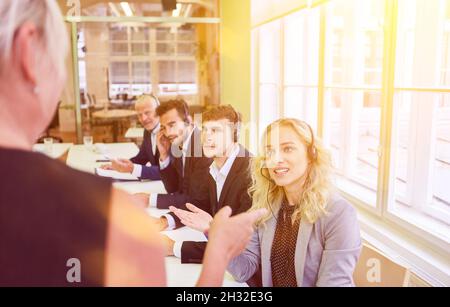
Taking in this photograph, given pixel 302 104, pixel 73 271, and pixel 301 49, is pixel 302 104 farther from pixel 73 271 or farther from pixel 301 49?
pixel 73 271

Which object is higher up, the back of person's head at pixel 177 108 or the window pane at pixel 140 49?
the window pane at pixel 140 49

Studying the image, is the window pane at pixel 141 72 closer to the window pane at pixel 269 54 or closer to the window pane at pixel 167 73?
the window pane at pixel 167 73

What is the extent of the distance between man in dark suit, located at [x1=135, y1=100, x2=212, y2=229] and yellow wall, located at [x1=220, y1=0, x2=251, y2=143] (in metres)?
2.73

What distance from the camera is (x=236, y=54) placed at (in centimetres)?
625

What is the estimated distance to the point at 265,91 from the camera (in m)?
5.41

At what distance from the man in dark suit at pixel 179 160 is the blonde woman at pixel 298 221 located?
0.80m

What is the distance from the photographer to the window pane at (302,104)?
13.8 ft

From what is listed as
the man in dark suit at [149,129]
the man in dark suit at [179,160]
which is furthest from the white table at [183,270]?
the man in dark suit at [149,129]

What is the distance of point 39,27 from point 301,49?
4.22m

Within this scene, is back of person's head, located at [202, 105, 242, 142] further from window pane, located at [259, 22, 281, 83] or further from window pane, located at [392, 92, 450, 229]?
window pane, located at [259, 22, 281, 83]

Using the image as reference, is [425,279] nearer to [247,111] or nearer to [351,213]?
[351,213]

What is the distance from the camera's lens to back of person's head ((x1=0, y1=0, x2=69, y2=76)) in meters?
0.54

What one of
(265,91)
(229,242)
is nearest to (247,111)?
(265,91)

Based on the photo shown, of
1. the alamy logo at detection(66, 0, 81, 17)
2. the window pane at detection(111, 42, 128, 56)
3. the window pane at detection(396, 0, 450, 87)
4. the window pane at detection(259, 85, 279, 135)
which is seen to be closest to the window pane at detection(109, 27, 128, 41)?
the window pane at detection(111, 42, 128, 56)
